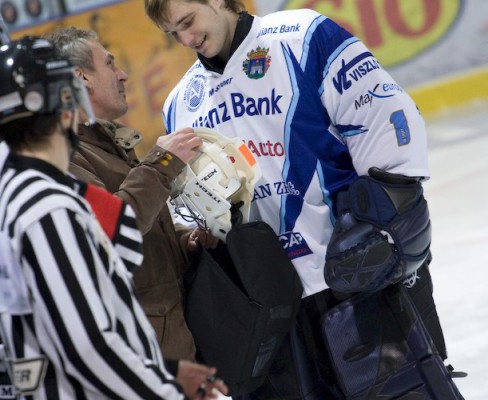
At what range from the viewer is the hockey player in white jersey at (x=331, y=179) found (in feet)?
6.79

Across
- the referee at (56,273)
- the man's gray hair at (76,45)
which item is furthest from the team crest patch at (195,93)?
the referee at (56,273)

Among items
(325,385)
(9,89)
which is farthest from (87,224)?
(325,385)

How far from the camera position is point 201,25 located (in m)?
2.17

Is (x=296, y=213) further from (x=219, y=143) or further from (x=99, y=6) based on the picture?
(x=99, y=6)

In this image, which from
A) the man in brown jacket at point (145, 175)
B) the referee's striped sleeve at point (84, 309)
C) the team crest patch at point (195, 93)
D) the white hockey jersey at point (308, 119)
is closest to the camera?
the referee's striped sleeve at point (84, 309)

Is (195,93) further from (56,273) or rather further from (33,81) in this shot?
(56,273)

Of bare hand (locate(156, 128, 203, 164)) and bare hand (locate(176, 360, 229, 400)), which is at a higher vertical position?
bare hand (locate(156, 128, 203, 164))

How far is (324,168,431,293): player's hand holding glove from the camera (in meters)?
2.05

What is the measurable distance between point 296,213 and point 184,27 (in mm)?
465

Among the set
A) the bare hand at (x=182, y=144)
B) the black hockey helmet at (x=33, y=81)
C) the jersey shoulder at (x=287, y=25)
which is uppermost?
the jersey shoulder at (x=287, y=25)

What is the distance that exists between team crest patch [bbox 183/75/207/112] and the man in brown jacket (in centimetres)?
16

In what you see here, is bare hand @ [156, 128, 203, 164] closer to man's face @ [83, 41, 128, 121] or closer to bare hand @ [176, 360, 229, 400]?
man's face @ [83, 41, 128, 121]

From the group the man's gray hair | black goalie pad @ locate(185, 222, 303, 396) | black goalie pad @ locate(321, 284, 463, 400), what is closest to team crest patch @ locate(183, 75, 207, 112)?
the man's gray hair

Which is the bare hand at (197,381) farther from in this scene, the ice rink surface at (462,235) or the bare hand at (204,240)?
the ice rink surface at (462,235)
